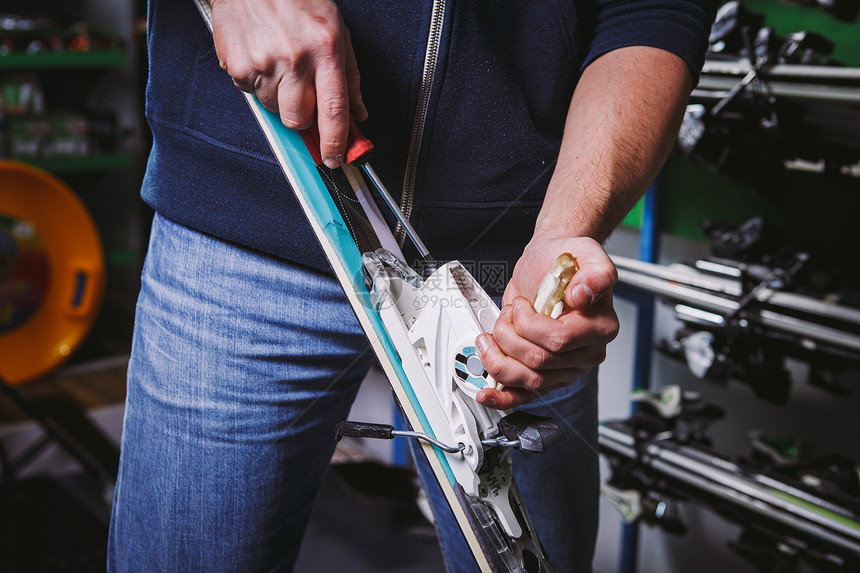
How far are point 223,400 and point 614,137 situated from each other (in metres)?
0.48

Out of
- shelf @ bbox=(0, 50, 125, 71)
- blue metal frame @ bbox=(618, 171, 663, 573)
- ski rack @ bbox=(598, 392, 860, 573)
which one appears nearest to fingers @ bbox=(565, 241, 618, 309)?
ski rack @ bbox=(598, 392, 860, 573)

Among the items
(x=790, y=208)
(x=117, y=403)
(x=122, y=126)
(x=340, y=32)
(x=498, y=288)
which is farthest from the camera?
(x=122, y=126)

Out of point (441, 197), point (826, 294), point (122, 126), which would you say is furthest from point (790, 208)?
point (122, 126)

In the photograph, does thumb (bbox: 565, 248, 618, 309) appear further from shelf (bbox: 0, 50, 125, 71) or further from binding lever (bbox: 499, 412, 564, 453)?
shelf (bbox: 0, 50, 125, 71)

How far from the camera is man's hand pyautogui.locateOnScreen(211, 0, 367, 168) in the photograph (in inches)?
25.4

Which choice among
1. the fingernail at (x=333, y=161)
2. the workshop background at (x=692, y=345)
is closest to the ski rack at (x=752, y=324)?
the workshop background at (x=692, y=345)

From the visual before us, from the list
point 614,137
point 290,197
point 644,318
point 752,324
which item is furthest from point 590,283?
point 644,318

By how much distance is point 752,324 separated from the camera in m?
1.30

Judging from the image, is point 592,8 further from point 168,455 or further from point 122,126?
point 122,126

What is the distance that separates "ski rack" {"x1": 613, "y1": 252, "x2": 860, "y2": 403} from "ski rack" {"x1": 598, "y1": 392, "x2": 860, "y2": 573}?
146mm

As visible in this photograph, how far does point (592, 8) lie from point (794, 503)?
0.88 m

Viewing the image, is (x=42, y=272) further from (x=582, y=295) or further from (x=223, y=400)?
(x=582, y=295)

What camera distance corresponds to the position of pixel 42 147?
287cm

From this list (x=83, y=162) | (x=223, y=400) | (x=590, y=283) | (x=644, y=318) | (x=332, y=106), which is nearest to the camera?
(x=590, y=283)
